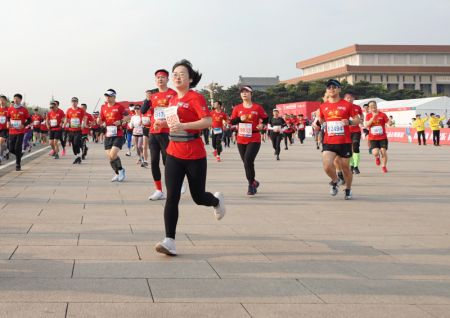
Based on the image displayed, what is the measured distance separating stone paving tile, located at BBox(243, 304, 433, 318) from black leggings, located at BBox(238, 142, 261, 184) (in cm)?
641

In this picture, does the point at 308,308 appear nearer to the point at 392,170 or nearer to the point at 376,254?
the point at 376,254

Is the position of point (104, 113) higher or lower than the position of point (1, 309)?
higher

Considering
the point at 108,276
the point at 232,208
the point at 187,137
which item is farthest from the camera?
the point at 232,208

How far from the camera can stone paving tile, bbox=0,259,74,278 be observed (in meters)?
4.63

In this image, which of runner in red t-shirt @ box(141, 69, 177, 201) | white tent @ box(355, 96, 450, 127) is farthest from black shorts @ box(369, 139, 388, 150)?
white tent @ box(355, 96, 450, 127)

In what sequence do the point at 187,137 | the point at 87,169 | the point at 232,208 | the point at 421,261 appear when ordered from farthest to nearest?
the point at 87,169, the point at 232,208, the point at 187,137, the point at 421,261

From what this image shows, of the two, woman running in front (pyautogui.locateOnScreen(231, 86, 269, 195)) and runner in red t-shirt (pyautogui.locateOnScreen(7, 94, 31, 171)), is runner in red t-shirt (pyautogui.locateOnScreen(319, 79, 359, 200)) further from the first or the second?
runner in red t-shirt (pyautogui.locateOnScreen(7, 94, 31, 171))

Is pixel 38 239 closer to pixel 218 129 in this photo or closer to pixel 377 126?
pixel 377 126

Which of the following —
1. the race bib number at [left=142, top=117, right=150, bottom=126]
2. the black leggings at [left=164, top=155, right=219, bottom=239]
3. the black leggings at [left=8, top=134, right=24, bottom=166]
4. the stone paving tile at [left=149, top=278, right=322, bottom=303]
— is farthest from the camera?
the black leggings at [left=8, top=134, right=24, bottom=166]

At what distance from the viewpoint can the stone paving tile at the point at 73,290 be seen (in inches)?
158

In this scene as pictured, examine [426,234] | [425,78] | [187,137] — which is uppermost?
[425,78]

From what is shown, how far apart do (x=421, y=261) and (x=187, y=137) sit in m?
2.28

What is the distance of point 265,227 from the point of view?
7148 millimetres

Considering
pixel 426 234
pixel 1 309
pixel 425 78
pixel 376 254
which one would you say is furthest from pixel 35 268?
pixel 425 78
